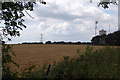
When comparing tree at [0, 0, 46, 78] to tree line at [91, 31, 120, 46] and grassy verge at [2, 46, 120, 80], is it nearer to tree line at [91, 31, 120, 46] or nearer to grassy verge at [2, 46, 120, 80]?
grassy verge at [2, 46, 120, 80]

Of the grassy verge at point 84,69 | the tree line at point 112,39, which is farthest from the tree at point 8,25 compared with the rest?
the tree line at point 112,39

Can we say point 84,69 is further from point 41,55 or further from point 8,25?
point 41,55

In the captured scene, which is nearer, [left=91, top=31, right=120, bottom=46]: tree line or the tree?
the tree

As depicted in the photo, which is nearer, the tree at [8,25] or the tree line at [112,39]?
the tree at [8,25]

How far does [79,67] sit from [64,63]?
67 cm

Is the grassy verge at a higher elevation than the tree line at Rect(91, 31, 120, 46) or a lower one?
lower

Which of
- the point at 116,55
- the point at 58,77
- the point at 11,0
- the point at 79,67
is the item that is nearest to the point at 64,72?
the point at 58,77

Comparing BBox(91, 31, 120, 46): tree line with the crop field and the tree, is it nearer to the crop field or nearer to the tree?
the crop field

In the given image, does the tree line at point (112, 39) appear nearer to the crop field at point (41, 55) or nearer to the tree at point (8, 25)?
the crop field at point (41, 55)

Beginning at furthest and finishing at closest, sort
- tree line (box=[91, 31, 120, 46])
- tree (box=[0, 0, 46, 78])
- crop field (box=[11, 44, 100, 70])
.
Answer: tree line (box=[91, 31, 120, 46]) < crop field (box=[11, 44, 100, 70]) < tree (box=[0, 0, 46, 78])

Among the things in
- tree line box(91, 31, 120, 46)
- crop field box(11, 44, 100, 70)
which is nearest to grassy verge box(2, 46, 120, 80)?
crop field box(11, 44, 100, 70)

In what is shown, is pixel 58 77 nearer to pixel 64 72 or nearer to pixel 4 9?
pixel 64 72

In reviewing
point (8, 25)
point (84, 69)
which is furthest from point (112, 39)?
point (8, 25)

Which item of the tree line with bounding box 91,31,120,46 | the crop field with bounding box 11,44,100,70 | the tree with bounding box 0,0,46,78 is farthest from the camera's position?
the tree line with bounding box 91,31,120,46
